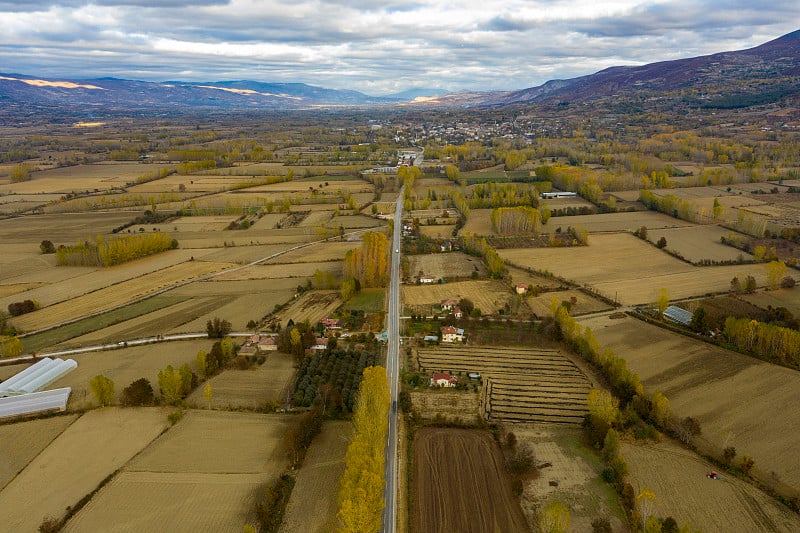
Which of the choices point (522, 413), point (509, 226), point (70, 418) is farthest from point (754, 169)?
point (70, 418)

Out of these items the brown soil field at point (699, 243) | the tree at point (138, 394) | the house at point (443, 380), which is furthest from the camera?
the brown soil field at point (699, 243)

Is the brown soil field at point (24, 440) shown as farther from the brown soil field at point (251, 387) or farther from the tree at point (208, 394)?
the tree at point (208, 394)

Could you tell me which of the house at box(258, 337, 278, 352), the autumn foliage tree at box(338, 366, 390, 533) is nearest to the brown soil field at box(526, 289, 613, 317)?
the autumn foliage tree at box(338, 366, 390, 533)

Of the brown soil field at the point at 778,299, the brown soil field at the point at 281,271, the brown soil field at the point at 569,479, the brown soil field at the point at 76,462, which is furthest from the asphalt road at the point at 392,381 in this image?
the brown soil field at the point at 778,299

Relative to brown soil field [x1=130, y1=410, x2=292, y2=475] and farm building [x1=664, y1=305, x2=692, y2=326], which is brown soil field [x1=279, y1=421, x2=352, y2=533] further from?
farm building [x1=664, y1=305, x2=692, y2=326]

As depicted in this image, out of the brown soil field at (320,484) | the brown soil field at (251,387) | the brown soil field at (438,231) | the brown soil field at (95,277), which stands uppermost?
the brown soil field at (438,231)

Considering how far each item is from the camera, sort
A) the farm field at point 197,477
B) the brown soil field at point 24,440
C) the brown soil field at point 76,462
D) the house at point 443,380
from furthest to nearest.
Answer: the house at point 443,380, the brown soil field at point 24,440, the brown soil field at point 76,462, the farm field at point 197,477

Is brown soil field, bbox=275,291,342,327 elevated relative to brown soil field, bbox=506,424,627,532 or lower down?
elevated
